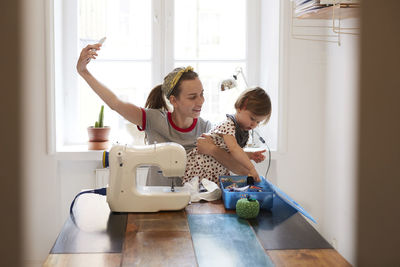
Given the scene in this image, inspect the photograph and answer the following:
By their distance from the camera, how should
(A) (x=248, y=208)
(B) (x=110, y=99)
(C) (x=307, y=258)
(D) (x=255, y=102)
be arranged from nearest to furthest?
(C) (x=307, y=258)
(A) (x=248, y=208)
(D) (x=255, y=102)
(B) (x=110, y=99)

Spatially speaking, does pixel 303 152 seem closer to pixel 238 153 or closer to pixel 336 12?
pixel 336 12

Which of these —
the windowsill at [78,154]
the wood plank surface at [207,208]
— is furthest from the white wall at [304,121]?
the wood plank surface at [207,208]

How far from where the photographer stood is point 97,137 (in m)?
2.71

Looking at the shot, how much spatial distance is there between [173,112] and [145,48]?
3.17 ft

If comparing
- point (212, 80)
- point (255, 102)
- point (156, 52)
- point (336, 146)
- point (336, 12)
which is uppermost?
point (336, 12)

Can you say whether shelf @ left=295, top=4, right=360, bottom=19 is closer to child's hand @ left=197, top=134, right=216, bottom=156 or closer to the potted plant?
child's hand @ left=197, top=134, right=216, bottom=156

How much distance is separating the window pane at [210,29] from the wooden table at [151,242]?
65.9 inches

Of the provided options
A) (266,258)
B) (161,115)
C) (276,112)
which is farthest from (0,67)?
(276,112)

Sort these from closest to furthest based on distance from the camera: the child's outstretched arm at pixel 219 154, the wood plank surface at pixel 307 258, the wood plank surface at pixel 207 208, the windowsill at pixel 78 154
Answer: the wood plank surface at pixel 307 258
the wood plank surface at pixel 207 208
the child's outstretched arm at pixel 219 154
the windowsill at pixel 78 154

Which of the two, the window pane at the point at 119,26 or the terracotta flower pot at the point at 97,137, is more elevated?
the window pane at the point at 119,26

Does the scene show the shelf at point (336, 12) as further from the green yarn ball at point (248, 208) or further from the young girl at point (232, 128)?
the green yarn ball at point (248, 208)

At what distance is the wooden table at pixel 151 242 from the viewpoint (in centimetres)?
106

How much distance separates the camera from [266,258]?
42.1 inches

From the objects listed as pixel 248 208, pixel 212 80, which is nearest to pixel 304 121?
pixel 212 80
